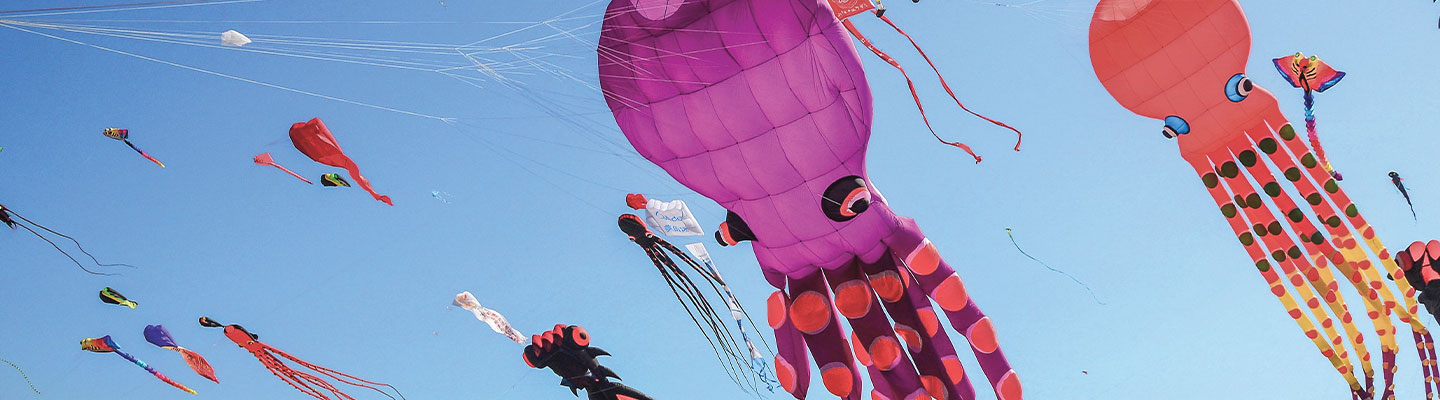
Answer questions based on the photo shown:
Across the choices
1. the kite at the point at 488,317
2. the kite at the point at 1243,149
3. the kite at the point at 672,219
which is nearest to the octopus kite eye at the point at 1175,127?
the kite at the point at 1243,149

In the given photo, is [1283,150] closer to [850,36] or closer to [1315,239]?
[1315,239]

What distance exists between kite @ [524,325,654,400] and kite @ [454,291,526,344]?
396 mm

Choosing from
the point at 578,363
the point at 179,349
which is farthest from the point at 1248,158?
the point at 179,349

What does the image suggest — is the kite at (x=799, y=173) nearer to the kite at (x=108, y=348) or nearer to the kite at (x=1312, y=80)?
the kite at (x=1312, y=80)

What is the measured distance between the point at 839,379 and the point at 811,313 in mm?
541

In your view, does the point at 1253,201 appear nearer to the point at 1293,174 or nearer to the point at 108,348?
the point at 1293,174

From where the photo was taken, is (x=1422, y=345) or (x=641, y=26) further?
(x=1422, y=345)

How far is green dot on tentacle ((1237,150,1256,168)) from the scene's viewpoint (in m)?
8.39

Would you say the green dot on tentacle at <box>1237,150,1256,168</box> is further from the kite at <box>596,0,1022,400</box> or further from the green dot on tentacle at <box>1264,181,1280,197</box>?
the kite at <box>596,0,1022,400</box>

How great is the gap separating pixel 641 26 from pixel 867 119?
1.71 meters

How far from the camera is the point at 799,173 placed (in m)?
7.55

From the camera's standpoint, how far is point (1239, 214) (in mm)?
8695

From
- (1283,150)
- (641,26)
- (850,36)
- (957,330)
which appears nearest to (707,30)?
(641,26)

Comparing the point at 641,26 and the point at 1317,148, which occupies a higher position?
the point at 1317,148
